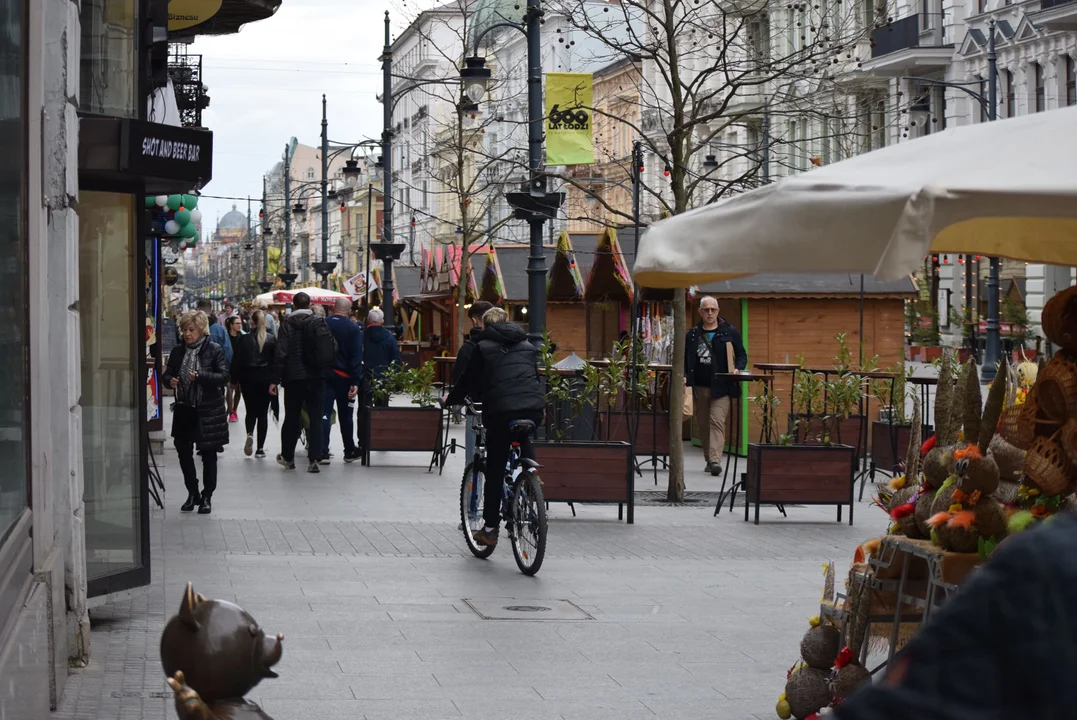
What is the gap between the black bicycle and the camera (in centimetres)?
1069

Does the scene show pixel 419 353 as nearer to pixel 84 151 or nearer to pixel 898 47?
pixel 898 47

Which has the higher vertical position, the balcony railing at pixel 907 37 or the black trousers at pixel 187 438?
the balcony railing at pixel 907 37

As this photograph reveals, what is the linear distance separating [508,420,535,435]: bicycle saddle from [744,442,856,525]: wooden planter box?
3470 mm

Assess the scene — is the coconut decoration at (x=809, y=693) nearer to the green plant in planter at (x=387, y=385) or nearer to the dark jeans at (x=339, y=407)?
the dark jeans at (x=339, y=407)

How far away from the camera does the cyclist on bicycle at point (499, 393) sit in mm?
11273

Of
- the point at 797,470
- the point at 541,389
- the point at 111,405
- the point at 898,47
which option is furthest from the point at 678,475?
the point at 898,47

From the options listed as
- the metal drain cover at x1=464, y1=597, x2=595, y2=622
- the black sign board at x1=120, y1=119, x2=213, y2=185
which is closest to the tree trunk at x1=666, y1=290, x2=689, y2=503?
the metal drain cover at x1=464, y1=597, x2=595, y2=622

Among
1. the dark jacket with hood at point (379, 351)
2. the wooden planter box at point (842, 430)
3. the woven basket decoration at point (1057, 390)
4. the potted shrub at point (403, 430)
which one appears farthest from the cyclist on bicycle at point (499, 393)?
the dark jacket with hood at point (379, 351)

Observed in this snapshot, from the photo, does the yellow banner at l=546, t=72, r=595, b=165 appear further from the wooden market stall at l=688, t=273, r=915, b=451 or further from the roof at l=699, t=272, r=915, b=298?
the wooden market stall at l=688, t=273, r=915, b=451

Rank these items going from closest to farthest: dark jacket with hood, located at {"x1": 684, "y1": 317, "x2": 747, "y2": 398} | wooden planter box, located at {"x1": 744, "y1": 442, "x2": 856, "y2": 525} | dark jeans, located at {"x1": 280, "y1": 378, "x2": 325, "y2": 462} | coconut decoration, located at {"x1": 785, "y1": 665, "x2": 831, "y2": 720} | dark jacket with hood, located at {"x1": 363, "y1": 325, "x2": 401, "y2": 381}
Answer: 1. coconut decoration, located at {"x1": 785, "y1": 665, "x2": 831, "y2": 720}
2. wooden planter box, located at {"x1": 744, "y1": 442, "x2": 856, "y2": 525}
3. dark jacket with hood, located at {"x1": 684, "y1": 317, "x2": 747, "y2": 398}
4. dark jeans, located at {"x1": 280, "y1": 378, "x2": 325, "y2": 462}
5. dark jacket with hood, located at {"x1": 363, "y1": 325, "x2": 401, "y2": 381}

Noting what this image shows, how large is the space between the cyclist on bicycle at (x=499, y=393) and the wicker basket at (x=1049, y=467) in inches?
235

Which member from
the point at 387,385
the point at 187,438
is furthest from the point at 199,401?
the point at 387,385

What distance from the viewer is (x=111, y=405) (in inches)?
338

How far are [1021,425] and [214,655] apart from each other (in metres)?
3.89
